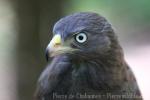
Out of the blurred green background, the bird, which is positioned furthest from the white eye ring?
the blurred green background

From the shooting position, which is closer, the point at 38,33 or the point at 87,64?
the point at 87,64

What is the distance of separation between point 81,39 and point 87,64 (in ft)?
0.30

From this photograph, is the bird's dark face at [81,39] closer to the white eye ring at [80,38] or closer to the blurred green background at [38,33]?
the white eye ring at [80,38]

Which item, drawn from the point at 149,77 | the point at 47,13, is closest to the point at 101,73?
the point at 149,77

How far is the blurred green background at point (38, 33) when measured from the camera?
1.23 m

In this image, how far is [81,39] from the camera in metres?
1.12

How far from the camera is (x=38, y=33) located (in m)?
1.33

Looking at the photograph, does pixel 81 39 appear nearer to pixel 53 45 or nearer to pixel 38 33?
pixel 53 45

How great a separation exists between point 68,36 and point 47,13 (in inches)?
9.9

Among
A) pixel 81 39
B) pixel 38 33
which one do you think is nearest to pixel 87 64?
pixel 81 39

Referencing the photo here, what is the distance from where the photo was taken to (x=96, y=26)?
1.14 meters

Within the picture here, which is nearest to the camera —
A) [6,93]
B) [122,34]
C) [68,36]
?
[68,36]

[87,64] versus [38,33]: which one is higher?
[38,33]

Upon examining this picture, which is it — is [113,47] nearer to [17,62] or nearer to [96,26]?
[96,26]
